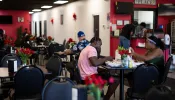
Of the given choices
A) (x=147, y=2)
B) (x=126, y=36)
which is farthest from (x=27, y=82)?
(x=147, y=2)

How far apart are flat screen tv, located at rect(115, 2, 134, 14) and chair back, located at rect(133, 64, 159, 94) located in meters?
5.64

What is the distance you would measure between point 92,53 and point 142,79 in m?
0.86

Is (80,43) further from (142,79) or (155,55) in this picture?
(142,79)

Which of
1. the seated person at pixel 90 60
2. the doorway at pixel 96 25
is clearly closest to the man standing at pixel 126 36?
the doorway at pixel 96 25

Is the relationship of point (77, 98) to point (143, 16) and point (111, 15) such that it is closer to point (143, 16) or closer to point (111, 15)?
point (111, 15)

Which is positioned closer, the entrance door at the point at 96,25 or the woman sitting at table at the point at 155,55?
the woman sitting at table at the point at 155,55

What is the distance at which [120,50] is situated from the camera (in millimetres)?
4312

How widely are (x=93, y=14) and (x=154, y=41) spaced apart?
21.5 feet

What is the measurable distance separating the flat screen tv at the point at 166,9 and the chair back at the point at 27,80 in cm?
738

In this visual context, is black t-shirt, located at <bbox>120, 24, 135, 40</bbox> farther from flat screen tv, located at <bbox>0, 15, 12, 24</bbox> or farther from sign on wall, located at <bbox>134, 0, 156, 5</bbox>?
flat screen tv, located at <bbox>0, 15, 12, 24</bbox>

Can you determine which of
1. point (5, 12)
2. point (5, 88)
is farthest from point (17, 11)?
point (5, 88)

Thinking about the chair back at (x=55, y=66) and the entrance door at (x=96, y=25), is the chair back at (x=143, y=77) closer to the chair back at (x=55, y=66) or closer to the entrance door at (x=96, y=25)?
the chair back at (x=55, y=66)

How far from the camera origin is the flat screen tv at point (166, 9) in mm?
9992

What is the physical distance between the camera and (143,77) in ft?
12.1
